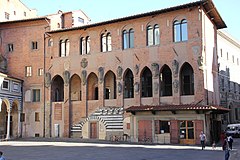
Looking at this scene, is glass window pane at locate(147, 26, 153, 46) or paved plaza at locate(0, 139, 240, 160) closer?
paved plaza at locate(0, 139, 240, 160)

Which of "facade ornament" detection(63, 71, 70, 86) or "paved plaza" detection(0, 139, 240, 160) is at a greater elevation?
"facade ornament" detection(63, 71, 70, 86)

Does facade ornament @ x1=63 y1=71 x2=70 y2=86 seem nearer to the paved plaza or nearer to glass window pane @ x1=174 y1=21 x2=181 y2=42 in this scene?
glass window pane @ x1=174 y1=21 x2=181 y2=42

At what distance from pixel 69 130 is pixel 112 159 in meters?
17.5

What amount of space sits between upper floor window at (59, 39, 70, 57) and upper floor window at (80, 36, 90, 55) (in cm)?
172

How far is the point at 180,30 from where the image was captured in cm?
2991

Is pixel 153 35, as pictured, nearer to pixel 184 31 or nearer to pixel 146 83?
pixel 184 31

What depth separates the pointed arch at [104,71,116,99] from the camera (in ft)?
111

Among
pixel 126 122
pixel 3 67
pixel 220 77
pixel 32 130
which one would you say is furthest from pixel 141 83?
pixel 3 67

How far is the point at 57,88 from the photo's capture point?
37281mm

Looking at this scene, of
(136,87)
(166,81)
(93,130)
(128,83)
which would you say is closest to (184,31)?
(166,81)

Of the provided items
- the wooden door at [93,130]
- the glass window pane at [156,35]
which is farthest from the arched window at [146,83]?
the wooden door at [93,130]


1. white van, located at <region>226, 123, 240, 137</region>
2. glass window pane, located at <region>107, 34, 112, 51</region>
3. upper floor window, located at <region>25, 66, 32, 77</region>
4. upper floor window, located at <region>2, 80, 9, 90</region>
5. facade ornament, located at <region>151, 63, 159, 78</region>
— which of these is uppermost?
glass window pane, located at <region>107, 34, 112, 51</region>

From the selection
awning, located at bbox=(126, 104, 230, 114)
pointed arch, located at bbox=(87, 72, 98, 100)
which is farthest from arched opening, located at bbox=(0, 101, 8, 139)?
awning, located at bbox=(126, 104, 230, 114)

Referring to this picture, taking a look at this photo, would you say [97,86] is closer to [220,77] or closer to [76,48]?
[76,48]
